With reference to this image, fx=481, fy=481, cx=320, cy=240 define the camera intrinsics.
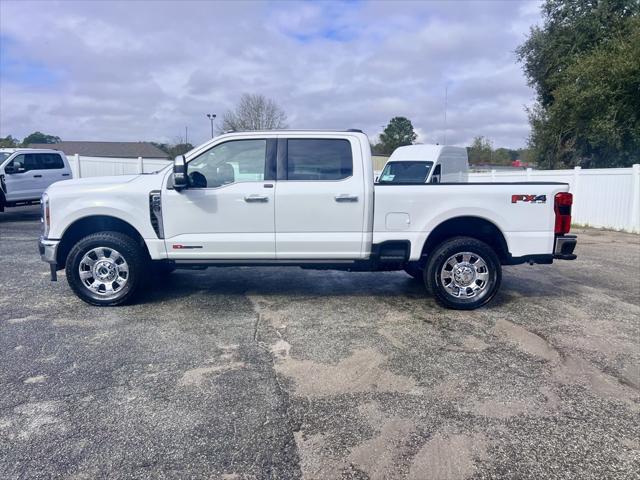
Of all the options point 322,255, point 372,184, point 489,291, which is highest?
point 372,184

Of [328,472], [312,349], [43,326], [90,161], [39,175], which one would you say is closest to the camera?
[328,472]

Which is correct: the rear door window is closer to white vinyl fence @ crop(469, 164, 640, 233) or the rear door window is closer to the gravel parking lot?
the gravel parking lot

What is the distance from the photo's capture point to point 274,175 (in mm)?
5676

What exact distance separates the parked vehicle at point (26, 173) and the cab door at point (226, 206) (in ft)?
34.6

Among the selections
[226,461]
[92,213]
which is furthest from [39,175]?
[226,461]

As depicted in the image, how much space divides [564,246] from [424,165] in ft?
29.9

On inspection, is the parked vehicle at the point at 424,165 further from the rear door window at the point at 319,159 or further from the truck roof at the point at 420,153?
the rear door window at the point at 319,159

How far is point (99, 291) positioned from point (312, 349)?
113 inches

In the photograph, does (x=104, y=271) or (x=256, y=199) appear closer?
(x=256, y=199)

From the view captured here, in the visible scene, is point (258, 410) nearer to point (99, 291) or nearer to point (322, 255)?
point (322, 255)

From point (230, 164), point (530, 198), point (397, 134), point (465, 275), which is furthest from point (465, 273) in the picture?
point (397, 134)

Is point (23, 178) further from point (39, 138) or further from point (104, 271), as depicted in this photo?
point (39, 138)

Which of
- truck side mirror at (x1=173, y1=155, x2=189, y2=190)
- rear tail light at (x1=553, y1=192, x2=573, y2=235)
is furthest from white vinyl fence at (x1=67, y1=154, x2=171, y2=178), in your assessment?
rear tail light at (x1=553, y1=192, x2=573, y2=235)

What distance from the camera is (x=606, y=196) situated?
48.4 ft
